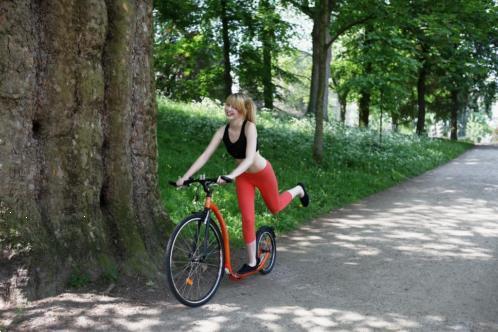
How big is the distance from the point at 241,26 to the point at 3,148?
16.0m

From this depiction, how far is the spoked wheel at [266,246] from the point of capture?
594cm

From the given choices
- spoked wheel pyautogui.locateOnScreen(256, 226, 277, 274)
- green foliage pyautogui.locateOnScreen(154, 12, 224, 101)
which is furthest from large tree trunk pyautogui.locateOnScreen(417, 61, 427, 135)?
spoked wheel pyautogui.locateOnScreen(256, 226, 277, 274)

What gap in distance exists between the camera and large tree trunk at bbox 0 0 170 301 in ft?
15.0

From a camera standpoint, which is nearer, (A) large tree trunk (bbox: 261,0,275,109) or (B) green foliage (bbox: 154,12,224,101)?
(A) large tree trunk (bbox: 261,0,275,109)

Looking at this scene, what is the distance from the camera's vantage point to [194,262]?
16.4 ft

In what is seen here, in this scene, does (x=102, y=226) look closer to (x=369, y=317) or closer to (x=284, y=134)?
(x=369, y=317)

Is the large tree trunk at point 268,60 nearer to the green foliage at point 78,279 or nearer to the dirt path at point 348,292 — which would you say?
the dirt path at point 348,292

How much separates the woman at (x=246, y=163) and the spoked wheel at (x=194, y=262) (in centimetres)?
41

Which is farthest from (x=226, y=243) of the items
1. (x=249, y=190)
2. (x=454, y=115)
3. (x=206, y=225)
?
(x=454, y=115)

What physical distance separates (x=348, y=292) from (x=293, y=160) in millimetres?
8967

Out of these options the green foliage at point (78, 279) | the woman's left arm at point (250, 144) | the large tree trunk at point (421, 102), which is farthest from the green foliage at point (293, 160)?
the large tree trunk at point (421, 102)

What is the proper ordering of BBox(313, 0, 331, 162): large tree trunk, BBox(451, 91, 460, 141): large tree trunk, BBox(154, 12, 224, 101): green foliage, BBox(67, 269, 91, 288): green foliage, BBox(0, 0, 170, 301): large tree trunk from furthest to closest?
BBox(451, 91, 460, 141): large tree trunk → BBox(154, 12, 224, 101): green foliage → BBox(313, 0, 331, 162): large tree trunk → BBox(67, 269, 91, 288): green foliage → BBox(0, 0, 170, 301): large tree trunk

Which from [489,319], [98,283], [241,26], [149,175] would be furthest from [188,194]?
[241,26]

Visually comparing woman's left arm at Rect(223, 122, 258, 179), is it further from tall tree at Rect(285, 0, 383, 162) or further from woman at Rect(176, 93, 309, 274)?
tall tree at Rect(285, 0, 383, 162)
